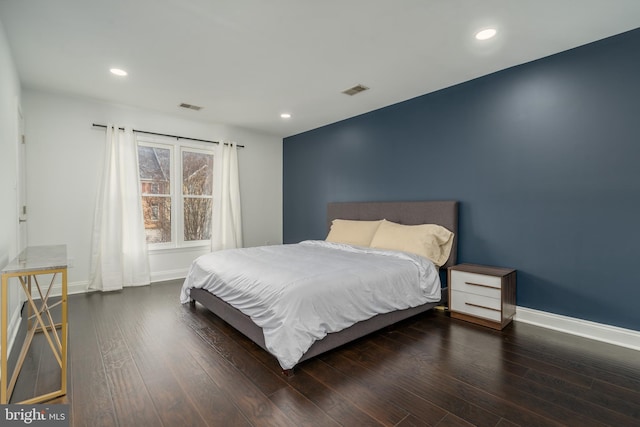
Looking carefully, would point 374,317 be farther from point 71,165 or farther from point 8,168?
point 71,165

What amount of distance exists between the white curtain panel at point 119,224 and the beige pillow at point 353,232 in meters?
2.83

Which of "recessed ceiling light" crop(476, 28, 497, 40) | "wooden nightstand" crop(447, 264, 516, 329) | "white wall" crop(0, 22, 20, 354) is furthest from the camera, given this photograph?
"wooden nightstand" crop(447, 264, 516, 329)

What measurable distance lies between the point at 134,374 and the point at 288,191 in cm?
437

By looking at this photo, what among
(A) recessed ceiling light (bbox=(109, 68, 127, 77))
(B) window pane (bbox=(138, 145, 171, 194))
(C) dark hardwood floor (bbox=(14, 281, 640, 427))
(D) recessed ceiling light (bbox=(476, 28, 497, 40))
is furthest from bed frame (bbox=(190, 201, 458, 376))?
(A) recessed ceiling light (bbox=(109, 68, 127, 77))

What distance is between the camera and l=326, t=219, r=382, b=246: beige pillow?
13.3 feet

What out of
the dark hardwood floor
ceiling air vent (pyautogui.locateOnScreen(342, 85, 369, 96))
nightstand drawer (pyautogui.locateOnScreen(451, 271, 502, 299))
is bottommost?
the dark hardwood floor

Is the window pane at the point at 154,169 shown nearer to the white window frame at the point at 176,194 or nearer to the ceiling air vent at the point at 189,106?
the white window frame at the point at 176,194

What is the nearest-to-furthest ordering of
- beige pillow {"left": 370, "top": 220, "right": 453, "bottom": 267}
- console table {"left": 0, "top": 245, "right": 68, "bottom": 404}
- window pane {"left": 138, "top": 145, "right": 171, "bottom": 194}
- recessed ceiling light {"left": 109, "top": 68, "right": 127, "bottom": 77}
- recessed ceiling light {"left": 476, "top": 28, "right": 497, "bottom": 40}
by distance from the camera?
console table {"left": 0, "top": 245, "right": 68, "bottom": 404} → recessed ceiling light {"left": 476, "top": 28, "right": 497, "bottom": 40} → recessed ceiling light {"left": 109, "top": 68, "right": 127, "bottom": 77} → beige pillow {"left": 370, "top": 220, "right": 453, "bottom": 267} → window pane {"left": 138, "top": 145, "right": 171, "bottom": 194}

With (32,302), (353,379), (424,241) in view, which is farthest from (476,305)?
(32,302)

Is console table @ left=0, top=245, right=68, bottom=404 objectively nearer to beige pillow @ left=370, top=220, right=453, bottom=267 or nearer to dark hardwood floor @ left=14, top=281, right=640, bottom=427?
dark hardwood floor @ left=14, top=281, right=640, bottom=427

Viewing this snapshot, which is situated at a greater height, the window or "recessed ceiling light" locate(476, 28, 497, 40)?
"recessed ceiling light" locate(476, 28, 497, 40)

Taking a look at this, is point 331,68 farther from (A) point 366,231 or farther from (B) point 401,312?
(B) point 401,312

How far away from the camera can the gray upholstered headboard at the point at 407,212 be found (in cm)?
345

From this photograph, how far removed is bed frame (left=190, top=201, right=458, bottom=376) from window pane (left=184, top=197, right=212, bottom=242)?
5.77 feet
